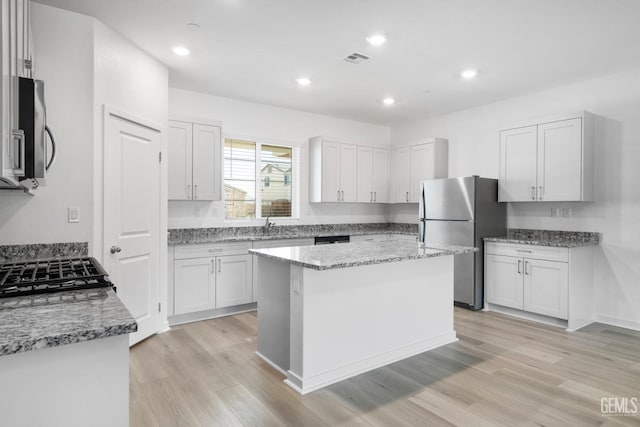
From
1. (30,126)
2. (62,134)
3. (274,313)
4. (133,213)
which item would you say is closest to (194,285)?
(133,213)

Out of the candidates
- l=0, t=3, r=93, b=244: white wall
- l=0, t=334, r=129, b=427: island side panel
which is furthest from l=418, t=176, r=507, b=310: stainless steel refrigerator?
l=0, t=334, r=129, b=427: island side panel

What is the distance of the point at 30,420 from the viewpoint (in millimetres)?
1007

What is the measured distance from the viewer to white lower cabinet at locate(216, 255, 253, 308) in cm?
434

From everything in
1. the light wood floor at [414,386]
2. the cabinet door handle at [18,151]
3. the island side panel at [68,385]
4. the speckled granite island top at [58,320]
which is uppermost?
the cabinet door handle at [18,151]

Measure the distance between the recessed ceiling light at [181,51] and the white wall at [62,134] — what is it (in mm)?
719

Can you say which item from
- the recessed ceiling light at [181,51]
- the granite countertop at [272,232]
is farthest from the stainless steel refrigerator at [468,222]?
the recessed ceiling light at [181,51]

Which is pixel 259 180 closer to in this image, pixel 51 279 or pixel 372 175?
pixel 372 175

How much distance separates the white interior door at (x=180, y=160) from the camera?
14.0 feet

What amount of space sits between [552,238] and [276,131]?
383cm

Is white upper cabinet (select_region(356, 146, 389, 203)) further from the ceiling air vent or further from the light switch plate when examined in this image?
the light switch plate

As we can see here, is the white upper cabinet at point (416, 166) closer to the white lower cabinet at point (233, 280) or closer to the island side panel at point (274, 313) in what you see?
the white lower cabinet at point (233, 280)

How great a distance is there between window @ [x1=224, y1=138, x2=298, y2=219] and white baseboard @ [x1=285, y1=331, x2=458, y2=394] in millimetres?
2897

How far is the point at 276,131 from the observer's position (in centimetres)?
548

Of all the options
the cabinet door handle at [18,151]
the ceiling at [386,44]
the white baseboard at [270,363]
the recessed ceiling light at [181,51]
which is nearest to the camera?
the cabinet door handle at [18,151]
